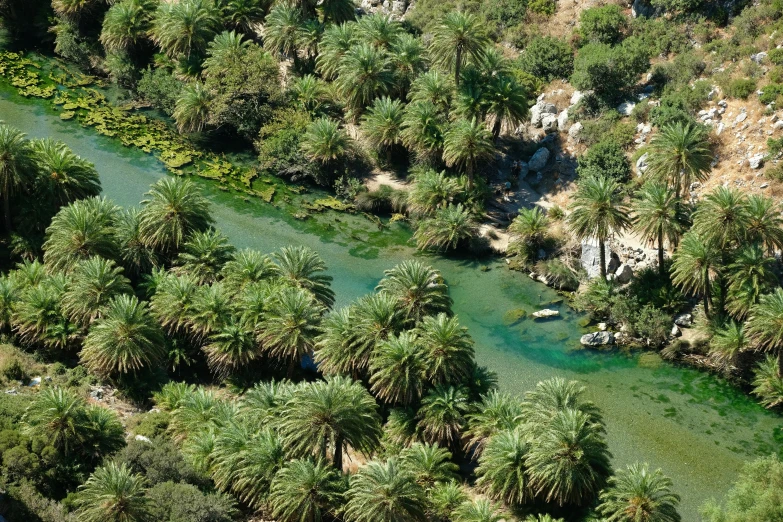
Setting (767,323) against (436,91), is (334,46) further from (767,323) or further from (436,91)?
(767,323)

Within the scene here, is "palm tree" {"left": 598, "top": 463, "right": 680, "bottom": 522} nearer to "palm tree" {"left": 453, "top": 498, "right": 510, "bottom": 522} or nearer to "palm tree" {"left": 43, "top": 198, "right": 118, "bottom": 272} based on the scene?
"palm tree" {"left": 453, "top": 498, "right": 510, "bottom": 522}

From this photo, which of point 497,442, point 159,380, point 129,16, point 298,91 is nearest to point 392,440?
point 497,442

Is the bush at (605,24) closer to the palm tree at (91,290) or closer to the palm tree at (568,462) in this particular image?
the palm tree at (568,462)

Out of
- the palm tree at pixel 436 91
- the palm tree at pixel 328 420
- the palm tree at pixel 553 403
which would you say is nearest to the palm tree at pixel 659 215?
the palm tree at pixel 553 403

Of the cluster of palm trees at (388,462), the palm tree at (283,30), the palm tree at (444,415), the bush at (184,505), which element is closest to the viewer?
the cluster of palm trees at (388,462)

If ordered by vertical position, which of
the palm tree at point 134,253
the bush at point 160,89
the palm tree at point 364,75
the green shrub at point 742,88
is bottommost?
the palm tree at point 134,253

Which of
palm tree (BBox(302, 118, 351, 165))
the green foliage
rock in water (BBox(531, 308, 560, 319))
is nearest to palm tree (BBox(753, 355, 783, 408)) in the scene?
the green foliage

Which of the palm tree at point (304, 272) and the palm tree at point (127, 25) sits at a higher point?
the palm tree at point (127, 25)

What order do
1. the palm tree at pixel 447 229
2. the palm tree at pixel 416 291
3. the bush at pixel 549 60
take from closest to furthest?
the palm tree at pixel 416 291 < the palm tree at pixel 447 229 < the bush at pixel 549 60
